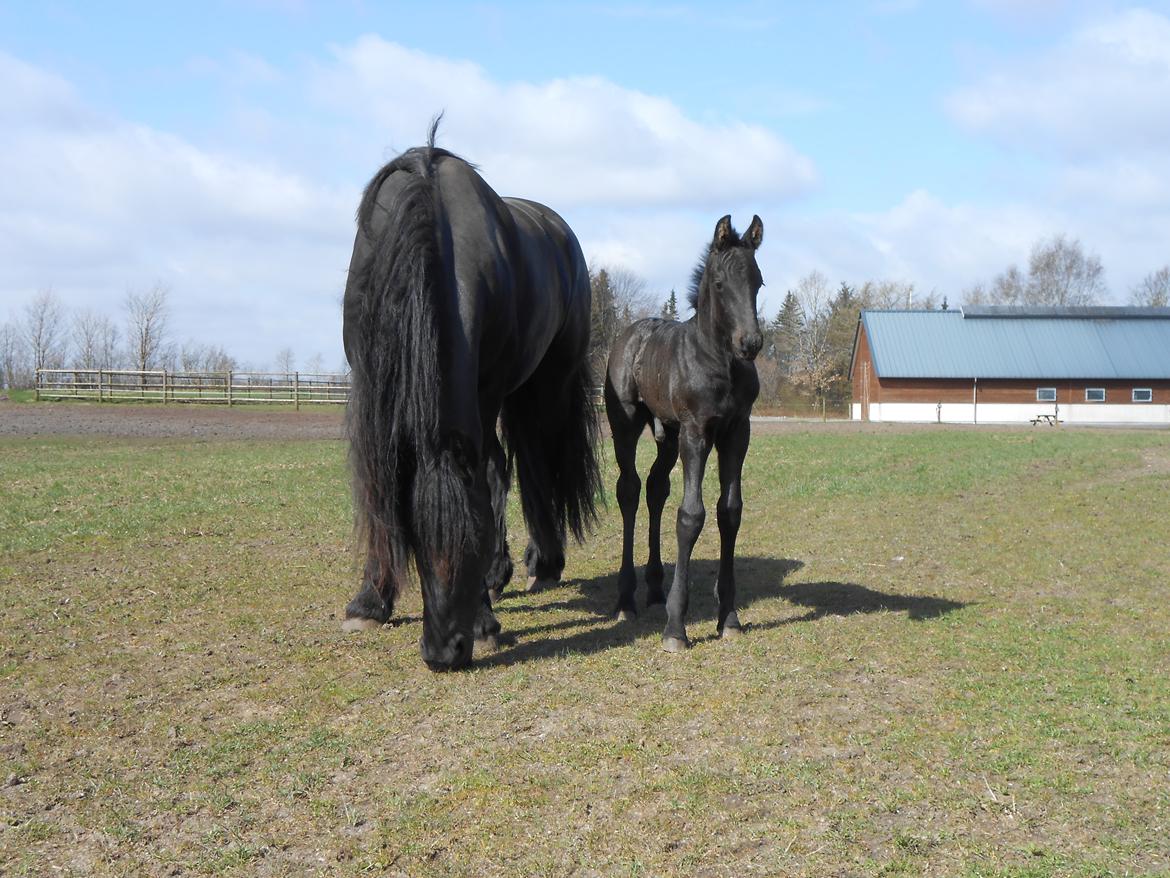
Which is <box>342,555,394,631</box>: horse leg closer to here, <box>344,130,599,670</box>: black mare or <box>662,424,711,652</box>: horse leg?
<box>344,130,599,670</box>: black mare

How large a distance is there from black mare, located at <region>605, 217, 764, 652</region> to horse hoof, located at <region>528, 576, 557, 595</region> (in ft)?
3.56

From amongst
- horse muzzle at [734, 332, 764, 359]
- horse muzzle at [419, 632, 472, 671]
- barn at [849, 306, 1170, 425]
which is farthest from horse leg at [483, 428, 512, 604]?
barn at [849, 306, 1170, 425]

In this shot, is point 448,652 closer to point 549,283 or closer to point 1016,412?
point 549,283

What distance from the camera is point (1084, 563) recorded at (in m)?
9.04

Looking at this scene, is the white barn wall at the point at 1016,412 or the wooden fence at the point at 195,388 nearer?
the wooden fence at the point at 195,388

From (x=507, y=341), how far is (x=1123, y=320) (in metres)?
57.0

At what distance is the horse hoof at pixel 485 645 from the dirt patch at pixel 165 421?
20732 mm

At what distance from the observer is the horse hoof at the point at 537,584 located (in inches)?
314

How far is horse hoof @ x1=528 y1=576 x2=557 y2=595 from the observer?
7.98 meters

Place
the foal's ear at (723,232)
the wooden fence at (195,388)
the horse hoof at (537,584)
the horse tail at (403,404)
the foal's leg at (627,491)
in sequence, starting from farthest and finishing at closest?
the wooden fence at (195,388), the horse hoof at (537,584), the foal's leg at (627,491), the foal's ear at (723,232), the horse tail at (403,404)

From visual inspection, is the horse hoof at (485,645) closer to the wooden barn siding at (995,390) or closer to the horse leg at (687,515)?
the horse leg at (687,515)

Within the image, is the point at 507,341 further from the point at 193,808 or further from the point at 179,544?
the point at 179,544

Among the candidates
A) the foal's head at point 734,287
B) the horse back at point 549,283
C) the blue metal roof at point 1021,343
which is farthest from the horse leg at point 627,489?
the blue metal roof at point 1021,343

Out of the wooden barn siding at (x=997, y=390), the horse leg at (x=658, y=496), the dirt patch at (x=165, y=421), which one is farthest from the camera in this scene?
the wooden barn siding at (x=997, y=390)
